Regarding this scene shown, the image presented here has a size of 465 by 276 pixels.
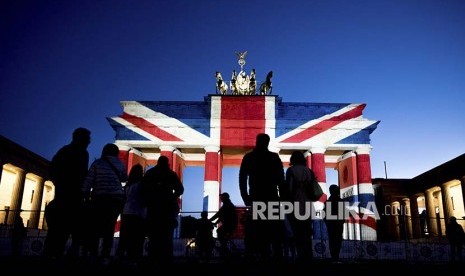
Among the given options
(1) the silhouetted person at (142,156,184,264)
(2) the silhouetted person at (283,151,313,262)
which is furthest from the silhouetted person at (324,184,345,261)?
(1) the silhouetted person at (142,156,184,264)

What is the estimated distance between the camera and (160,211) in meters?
5.55

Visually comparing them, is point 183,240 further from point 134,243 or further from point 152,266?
point 152,266

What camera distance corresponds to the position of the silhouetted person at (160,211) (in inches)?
216

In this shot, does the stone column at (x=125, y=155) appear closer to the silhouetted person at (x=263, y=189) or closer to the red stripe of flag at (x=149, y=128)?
the red stripe of flag at (x=149, y=128)

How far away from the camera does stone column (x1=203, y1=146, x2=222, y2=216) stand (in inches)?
942

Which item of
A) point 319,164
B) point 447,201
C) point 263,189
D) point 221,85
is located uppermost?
point 221,85

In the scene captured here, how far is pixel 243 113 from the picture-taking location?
25.9 meters

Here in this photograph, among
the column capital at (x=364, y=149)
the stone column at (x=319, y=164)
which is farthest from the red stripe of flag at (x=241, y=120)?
the column capital at (x=364, y=149)

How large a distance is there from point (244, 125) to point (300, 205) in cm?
1940

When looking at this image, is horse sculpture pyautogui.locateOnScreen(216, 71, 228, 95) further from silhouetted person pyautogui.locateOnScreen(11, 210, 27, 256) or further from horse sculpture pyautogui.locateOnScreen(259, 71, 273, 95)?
silhouetted person pyautogui.locateOnScreen(11, 210, 27, 256)

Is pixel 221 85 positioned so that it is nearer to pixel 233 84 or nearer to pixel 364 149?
pixel 233 84

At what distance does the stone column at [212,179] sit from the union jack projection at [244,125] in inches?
25.8

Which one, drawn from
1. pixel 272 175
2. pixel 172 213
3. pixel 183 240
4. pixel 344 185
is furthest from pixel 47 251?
pixel 344 185

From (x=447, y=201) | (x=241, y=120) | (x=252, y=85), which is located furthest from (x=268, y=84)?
(x=447, y=201)
